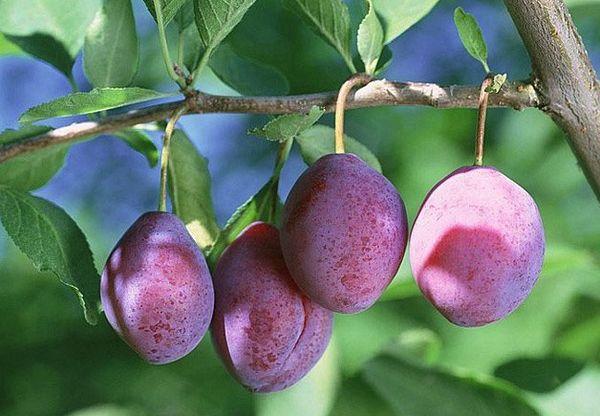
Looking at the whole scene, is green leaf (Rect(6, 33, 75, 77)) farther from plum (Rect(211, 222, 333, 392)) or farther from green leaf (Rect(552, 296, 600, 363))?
green leaf (Rect(552, 296, 600, 363))

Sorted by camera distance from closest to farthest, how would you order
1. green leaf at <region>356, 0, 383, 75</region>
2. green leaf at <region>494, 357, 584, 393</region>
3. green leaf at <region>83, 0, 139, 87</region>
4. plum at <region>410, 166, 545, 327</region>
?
plum at <region>410, 166, 545, 327</region> < green leaf at <region>356, 0, 383, 75</region> < green leaf at <region>83, 0, 139, 87</region> < green leaf at <region>494, 357, 584, 393</region>

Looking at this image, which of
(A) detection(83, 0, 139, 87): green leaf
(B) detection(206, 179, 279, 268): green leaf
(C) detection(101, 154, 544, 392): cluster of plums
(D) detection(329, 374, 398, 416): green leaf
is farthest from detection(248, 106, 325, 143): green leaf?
(D) detection(329, 374, 398, 416): green leaf

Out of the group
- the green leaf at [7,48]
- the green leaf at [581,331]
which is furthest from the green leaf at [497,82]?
the green leaf at [581,331]

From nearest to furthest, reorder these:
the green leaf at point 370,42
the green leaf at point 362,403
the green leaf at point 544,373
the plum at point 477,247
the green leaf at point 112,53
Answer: the plum at point 477,247 → the green leaf at point 370,42 → the green leaf at point 112,53 → the green leaf at point 544,373 → the green leaf at point 362,403

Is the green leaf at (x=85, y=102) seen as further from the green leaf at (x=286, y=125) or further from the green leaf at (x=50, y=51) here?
the green leaf at (x=50, y=51)

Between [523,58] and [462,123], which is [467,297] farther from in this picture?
[523,58]

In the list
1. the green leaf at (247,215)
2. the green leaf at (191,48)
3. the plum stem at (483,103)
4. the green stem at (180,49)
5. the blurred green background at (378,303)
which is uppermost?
the plum stem at (483,103)
